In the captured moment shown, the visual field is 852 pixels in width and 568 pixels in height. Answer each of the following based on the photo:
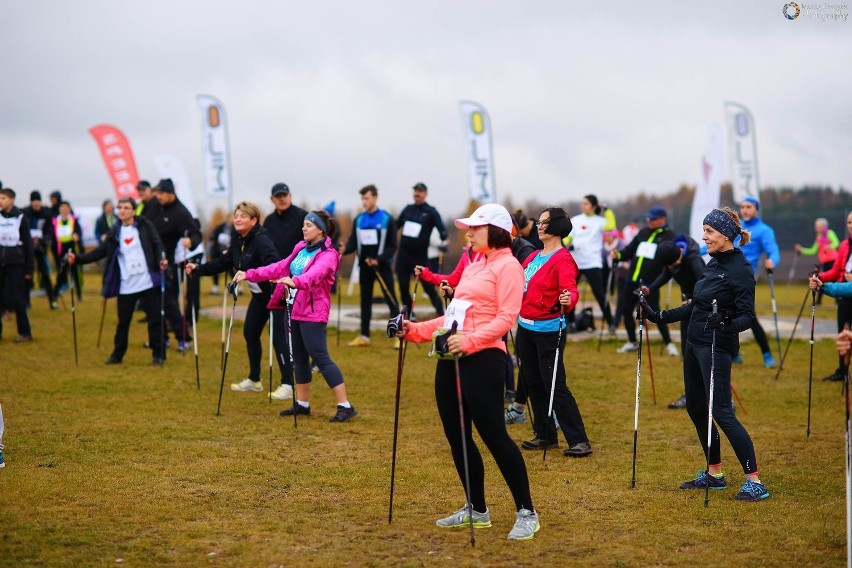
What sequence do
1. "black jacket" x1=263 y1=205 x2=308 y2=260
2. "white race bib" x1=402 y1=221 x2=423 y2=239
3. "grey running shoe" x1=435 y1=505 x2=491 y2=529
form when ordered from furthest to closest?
"white race bib" x1=402 y1=221 x2=423 y2=239 < "black jacket" x1=263 y1=205 x2=308 y2=260 < "grey running shoe" x1=435 y1=505 x2=491 y2=529

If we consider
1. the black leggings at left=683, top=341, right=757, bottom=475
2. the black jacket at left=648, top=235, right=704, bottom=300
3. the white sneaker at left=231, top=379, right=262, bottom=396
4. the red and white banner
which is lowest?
the white sneaker at left=231, top=379, right=262, bottom=396

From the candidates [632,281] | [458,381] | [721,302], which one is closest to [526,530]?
[458,381]

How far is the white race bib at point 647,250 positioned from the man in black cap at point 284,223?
15.0 ft

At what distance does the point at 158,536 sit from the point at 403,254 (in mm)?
9313

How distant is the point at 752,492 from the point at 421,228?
27.9 ft

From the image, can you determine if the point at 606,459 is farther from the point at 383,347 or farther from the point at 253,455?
the point at 383,347

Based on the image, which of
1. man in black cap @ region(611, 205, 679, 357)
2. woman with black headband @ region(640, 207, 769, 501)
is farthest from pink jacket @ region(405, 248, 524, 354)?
man in black cap @ region(611, 205, 679, 357)

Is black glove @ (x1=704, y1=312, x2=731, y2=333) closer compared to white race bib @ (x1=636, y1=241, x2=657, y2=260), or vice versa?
black glove @ (x1=704, y1=312, x2=731, y2=333)

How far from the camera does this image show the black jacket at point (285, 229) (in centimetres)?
1161

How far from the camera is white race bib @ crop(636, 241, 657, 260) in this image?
12.9m

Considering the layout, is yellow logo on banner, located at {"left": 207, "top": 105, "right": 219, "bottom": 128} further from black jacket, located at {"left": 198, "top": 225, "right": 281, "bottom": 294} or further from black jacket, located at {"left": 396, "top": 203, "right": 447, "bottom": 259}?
black jacket, located at {"left": 198, "top": 225, "right": 281, "bottom": 294}

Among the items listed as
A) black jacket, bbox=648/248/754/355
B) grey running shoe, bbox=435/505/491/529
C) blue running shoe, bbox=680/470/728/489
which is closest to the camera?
grey running shoe, bbox=435/505/491/529

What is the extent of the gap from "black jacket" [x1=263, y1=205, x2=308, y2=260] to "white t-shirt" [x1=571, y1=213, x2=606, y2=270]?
557cm

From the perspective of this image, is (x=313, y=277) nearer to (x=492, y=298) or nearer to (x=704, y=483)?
(x=492, y=298)
